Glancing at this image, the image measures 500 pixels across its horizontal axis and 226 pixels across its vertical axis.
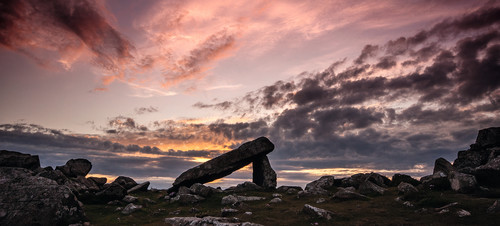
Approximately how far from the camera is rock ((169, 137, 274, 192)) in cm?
3972

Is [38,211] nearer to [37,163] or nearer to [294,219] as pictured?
[294,219]

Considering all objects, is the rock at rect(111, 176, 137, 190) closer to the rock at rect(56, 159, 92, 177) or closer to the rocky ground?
the rock at rect(56, 159, 92, 177)

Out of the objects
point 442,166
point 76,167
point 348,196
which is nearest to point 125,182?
point 76,167

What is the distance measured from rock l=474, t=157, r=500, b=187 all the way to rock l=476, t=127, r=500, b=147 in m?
8.57

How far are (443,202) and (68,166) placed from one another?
5410 centimetres

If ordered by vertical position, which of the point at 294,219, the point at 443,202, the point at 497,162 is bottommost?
the point at 294,219

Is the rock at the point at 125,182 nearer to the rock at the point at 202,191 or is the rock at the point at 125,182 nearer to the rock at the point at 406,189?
the rock at the point at 202,191

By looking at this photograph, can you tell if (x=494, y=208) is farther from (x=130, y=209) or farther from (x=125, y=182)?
(x=125, y=182)

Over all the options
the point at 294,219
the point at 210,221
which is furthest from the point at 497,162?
the point at 210,221

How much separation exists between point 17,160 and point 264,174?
3697cm

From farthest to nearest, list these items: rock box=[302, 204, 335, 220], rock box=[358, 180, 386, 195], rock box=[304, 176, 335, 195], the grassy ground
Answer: rock box=[304, 176, 335, 195] → rock box=[358, 180, 386, 195] → rock box=[302, 204, 335, 220] → the grassy ground

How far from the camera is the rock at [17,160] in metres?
45.2

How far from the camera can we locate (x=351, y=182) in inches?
1510

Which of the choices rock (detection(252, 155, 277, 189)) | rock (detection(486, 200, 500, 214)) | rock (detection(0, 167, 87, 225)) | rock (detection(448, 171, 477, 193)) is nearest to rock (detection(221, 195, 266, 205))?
rock (detection(252, 155, 277, 189))
